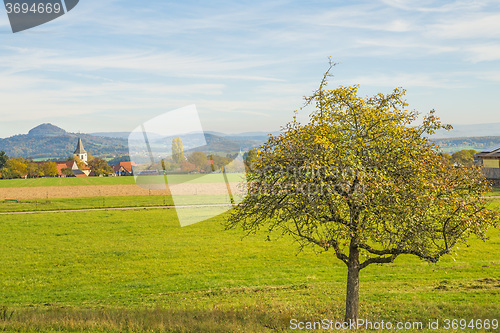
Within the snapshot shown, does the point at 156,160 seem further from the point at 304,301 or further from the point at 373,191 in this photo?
the point at 373,191

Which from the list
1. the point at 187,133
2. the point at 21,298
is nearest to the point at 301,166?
the point at 187,133

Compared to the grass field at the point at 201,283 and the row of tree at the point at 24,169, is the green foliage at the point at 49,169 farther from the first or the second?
the grass field at the point at 201,283

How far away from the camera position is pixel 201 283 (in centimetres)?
2331

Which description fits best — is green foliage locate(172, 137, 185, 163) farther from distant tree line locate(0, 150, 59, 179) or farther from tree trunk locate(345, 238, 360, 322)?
distant tree line locate(0, 150, 59, 179)

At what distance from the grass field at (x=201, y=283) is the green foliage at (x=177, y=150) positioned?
23.4 feet

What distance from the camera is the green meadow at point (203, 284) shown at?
49.8ft

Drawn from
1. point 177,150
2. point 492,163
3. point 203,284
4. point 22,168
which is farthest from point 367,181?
point 22,168

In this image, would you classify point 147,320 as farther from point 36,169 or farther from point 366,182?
point 36,169

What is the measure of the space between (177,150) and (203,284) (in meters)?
8.37

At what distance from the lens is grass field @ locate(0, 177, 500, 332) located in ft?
49.8

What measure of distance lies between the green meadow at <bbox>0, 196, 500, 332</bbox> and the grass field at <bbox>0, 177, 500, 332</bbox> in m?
0.06

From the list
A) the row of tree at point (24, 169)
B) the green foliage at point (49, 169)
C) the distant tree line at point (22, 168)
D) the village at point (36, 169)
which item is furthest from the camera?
the green foliage at point (49, 169)

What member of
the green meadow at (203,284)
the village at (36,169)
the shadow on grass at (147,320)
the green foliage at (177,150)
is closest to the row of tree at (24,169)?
the village at (36,169)

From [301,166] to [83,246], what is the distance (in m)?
28.1
